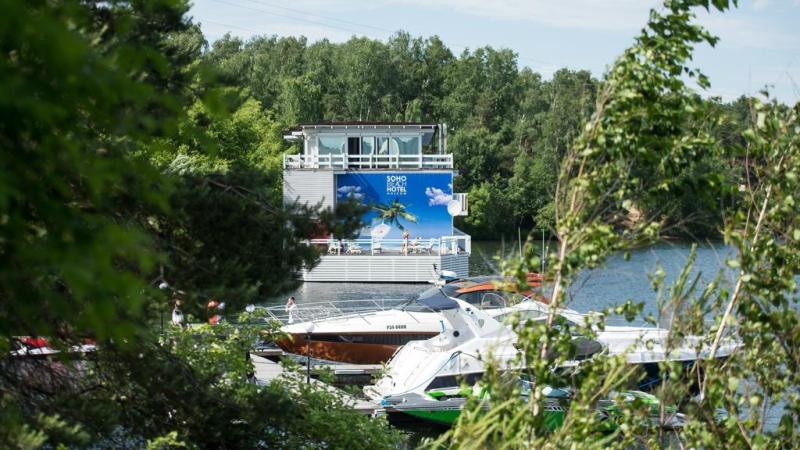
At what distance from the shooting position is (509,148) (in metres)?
81.2

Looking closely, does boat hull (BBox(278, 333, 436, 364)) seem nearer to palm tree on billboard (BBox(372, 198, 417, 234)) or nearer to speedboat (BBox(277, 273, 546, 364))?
speedboat (BBox(277, 273, 546, 364))

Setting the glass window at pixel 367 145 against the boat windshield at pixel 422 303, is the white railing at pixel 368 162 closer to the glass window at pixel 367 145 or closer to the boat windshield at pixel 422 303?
the glass window at pixel 367 145

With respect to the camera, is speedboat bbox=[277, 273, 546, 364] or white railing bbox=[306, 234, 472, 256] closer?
speedboat bbox=[277, 273, 546, 364]

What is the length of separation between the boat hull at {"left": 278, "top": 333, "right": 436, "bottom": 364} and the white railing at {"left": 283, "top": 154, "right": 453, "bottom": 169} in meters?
26.0

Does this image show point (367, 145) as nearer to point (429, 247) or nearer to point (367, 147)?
point (367, 147)

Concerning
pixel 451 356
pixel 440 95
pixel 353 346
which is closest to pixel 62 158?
pixel 451 356

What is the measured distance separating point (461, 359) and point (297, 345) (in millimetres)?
6342

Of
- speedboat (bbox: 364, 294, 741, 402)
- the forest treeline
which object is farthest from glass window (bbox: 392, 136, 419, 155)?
speedboat (bbox: 364, 294, 741, 402)

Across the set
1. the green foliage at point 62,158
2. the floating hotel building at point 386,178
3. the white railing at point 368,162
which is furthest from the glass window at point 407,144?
the green foliage at point 62,158

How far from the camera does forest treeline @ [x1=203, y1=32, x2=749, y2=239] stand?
2960 inches

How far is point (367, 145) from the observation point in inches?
1975

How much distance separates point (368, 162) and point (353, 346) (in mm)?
26840

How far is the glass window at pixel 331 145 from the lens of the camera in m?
50.2

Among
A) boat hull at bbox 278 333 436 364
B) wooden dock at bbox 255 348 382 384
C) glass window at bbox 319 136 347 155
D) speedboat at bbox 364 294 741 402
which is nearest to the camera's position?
speedboat at bbox 364 294 741 402
